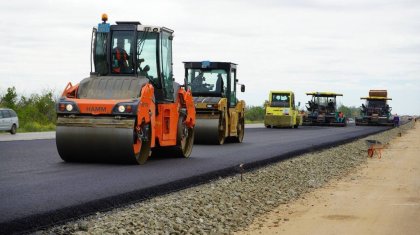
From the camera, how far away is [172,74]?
14.8 m

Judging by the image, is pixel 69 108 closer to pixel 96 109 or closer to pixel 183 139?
pixel 96 109

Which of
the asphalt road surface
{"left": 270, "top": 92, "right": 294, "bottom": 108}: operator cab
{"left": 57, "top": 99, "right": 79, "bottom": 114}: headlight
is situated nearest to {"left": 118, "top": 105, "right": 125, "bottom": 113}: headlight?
{"left": 57, "top": 99, "right": 79, "bottom": 114}: headlight

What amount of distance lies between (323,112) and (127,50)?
4042cm

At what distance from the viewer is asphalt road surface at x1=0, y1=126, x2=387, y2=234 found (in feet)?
25.7

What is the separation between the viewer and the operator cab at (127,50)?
1382 cm

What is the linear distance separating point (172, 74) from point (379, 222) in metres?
6.69

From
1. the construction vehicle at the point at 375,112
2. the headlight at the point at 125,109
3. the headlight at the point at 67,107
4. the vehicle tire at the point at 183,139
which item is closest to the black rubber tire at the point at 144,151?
the headlight at the point at 125,109

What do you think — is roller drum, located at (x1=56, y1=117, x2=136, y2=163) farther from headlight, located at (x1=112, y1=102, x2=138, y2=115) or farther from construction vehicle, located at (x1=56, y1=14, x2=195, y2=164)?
headlight, located at (x1=112, y1=102, x2=138, y2=115)

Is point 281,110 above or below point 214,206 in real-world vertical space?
above

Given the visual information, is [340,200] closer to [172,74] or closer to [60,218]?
[172,74]

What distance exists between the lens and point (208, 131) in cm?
2058

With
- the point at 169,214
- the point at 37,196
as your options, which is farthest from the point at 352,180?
the point at 37,196

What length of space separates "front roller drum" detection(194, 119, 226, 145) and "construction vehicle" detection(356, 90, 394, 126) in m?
39.6

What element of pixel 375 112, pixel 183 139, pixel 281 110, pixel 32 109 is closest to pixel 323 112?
pixel 375 112
